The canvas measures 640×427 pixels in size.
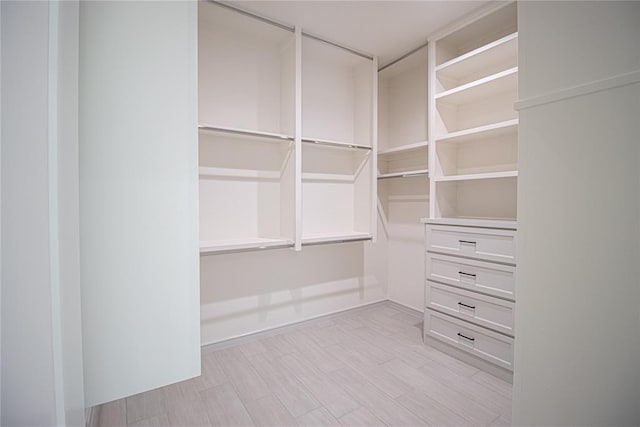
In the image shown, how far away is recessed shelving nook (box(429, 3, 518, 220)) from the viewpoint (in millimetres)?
2029

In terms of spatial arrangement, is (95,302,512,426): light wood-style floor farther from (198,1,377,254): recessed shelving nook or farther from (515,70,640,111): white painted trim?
(515,70,640,111): white painted trim

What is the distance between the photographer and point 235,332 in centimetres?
A: 224

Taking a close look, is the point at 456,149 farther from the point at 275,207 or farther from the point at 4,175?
the point at 4,175

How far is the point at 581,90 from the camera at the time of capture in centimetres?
56

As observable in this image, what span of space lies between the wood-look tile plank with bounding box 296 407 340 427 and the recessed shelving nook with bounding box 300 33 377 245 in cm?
124

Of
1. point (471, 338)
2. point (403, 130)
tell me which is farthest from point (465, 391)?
point (403, 130)

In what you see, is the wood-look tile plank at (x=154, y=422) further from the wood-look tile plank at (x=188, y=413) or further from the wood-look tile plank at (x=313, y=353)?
the wood-look tile plank at (x=313, y=353)

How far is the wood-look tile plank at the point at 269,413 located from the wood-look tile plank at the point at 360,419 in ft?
0.81

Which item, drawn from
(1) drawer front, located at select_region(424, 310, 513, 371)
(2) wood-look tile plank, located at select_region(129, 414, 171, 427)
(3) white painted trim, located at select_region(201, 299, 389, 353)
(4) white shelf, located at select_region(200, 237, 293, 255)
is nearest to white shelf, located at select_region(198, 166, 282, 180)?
(4) white shelf, located at select_region(200, 237, 293, 255)

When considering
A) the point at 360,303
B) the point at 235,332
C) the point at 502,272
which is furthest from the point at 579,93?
the point at 360,303

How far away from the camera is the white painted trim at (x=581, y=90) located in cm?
50

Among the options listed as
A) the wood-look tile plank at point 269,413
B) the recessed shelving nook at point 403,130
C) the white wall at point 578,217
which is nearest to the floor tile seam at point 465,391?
the wood-look tile plank at point 269,413

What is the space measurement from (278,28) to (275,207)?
4.32ft

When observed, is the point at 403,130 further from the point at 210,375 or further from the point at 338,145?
the point at 210,375
